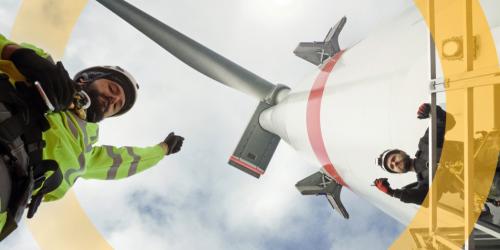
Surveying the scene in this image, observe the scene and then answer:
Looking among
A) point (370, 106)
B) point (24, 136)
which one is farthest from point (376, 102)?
point (24, 136)

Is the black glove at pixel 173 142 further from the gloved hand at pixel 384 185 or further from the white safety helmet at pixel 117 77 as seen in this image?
the gloved hand at pixel 384 185

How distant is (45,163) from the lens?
259 centimetres

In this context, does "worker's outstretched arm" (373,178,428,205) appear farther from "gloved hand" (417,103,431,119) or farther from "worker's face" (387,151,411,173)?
"gloved hand" (417,103,431,119)

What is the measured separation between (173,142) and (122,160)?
0.98 meters

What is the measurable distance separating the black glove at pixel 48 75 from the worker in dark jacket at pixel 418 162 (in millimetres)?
2575

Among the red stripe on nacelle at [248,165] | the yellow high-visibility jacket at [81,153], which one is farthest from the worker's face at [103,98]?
the red stripe on nacelle at [248,165]

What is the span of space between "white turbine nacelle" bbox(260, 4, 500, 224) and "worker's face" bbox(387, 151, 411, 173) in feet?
0.29

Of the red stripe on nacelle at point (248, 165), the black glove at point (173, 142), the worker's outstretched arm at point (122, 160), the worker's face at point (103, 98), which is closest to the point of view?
the worker's face at point (103, 98)

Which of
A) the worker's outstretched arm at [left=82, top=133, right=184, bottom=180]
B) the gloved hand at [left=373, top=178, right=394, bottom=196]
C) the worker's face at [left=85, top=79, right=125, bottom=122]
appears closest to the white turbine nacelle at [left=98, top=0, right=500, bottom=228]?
the gloved hand at [left=373, top=178, right=394, bottom=196]

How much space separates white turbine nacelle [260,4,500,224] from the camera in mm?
3072

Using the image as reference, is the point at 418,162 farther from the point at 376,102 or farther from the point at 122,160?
the point at 122,160

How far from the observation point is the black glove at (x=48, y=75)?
2424mm

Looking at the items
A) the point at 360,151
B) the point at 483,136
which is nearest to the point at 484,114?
the point at 483,136

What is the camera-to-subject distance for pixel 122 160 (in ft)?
14.6
